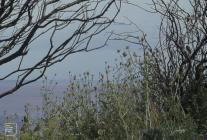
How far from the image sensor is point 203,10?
27.5 feet

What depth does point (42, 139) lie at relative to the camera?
648 cm

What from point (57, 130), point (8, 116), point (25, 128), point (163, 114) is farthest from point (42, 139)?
point (8, 116)

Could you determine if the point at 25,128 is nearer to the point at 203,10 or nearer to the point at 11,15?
the point at 203,10

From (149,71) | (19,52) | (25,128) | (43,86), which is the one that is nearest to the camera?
(19,52)

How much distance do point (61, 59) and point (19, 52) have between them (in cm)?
23

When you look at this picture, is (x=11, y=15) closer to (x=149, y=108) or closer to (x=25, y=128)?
(x=149, y=108)

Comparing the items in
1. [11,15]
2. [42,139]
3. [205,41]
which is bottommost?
[42,139]

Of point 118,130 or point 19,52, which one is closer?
point 19,52

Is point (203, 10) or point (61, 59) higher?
point (203, 10)

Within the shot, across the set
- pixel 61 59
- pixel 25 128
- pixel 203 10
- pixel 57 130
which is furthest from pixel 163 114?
pixel 61 59

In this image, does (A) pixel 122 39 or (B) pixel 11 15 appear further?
(A) pixel 122 39

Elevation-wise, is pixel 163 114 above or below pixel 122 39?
below

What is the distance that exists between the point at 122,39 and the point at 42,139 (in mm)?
2397

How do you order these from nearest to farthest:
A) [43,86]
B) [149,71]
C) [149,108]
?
1. [149,108]
2. [149,71]
3. [43,86]
